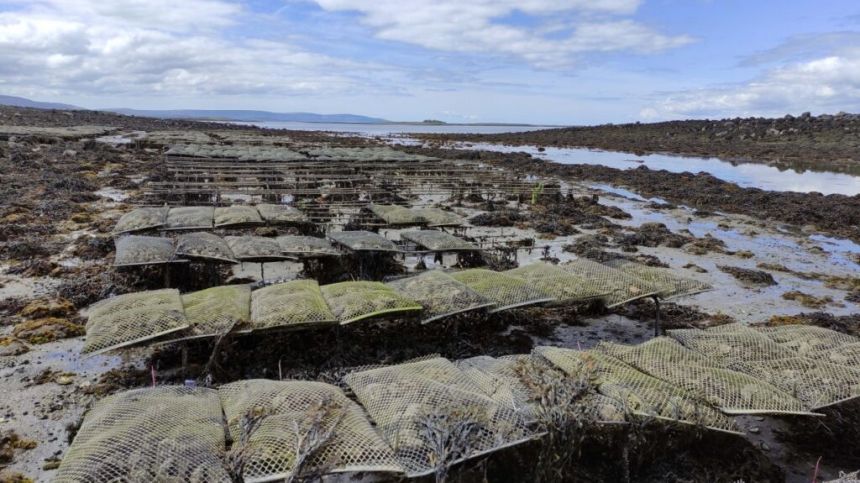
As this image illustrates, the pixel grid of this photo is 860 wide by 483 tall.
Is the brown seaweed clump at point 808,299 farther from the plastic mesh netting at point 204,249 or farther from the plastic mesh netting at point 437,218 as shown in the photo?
the plastic mesh netting at point 204,249

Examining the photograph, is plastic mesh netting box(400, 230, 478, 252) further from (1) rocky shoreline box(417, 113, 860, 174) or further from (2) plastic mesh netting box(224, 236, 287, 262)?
(1) rocky shoreline box(417, 113, 860, 174)

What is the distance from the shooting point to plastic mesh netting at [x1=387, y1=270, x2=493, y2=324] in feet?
24.5

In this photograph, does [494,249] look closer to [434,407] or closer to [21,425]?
[434,407]

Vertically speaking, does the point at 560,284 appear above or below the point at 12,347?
above

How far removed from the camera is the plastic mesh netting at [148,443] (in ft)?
12.1

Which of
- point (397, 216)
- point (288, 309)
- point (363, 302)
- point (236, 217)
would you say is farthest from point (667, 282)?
point (236, 217)

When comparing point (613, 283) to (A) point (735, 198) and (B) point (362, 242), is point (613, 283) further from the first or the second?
(A) point (735, 198)

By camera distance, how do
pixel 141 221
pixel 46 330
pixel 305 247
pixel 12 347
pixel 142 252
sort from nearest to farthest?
1. pixel 12 347
2. pixel 46 330
3. pixel 142 252
4. pixel 305 247
5. pixel 141 221

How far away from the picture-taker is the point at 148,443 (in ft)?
13.0

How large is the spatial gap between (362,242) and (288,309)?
3.57 m

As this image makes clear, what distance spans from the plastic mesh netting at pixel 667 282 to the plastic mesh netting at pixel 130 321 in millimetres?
6920

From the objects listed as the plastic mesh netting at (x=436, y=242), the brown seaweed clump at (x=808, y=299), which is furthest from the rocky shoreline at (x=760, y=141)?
the plastic mesh netting at (x=436, y=242)

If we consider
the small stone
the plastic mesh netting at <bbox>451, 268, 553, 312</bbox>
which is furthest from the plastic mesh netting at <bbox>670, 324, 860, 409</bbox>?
the small stone

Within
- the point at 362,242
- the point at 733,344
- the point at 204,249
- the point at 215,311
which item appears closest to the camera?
the point at 733,344
